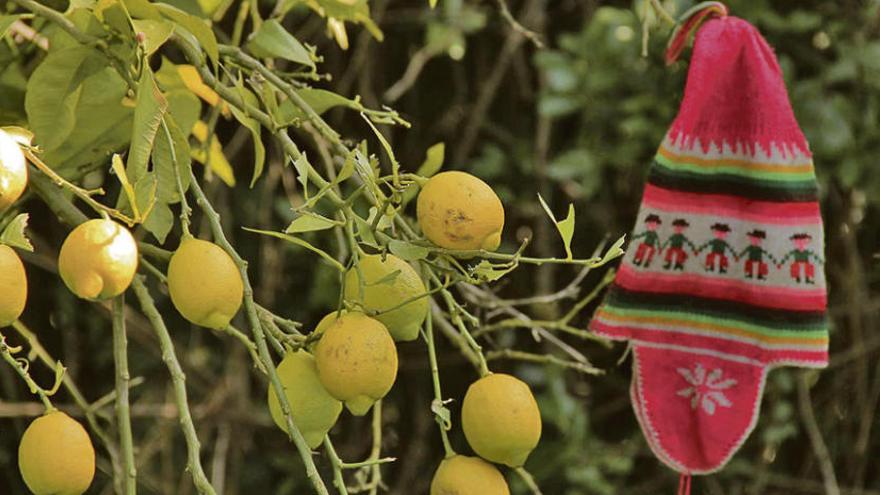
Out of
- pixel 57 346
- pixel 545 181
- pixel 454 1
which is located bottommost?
pixel 57 346

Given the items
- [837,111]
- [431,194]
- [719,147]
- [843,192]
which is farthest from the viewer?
[843,192]

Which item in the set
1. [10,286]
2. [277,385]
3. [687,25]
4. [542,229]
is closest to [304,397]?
[277,385]

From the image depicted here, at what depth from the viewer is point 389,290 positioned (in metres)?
0.49

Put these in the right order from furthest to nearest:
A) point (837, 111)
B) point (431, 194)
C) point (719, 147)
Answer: point (837, 111) → point (719, 147) → point (431, 194)

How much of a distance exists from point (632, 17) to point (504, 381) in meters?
0.82

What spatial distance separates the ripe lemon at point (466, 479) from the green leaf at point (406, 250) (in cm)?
10

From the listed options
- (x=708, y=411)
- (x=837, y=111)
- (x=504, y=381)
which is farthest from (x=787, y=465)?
(x=504, y=381)

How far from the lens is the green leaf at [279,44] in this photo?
592 mm

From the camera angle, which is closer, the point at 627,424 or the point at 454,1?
the point at 454,1

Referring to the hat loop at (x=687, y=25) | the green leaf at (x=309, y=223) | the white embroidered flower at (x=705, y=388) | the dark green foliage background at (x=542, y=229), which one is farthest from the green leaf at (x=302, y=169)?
the dark green foliage background at (x=542, y=229)

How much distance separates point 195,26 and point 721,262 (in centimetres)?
51

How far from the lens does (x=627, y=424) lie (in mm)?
1444

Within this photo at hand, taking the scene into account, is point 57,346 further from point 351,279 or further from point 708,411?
point 351,279

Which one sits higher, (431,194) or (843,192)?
(431,194)
